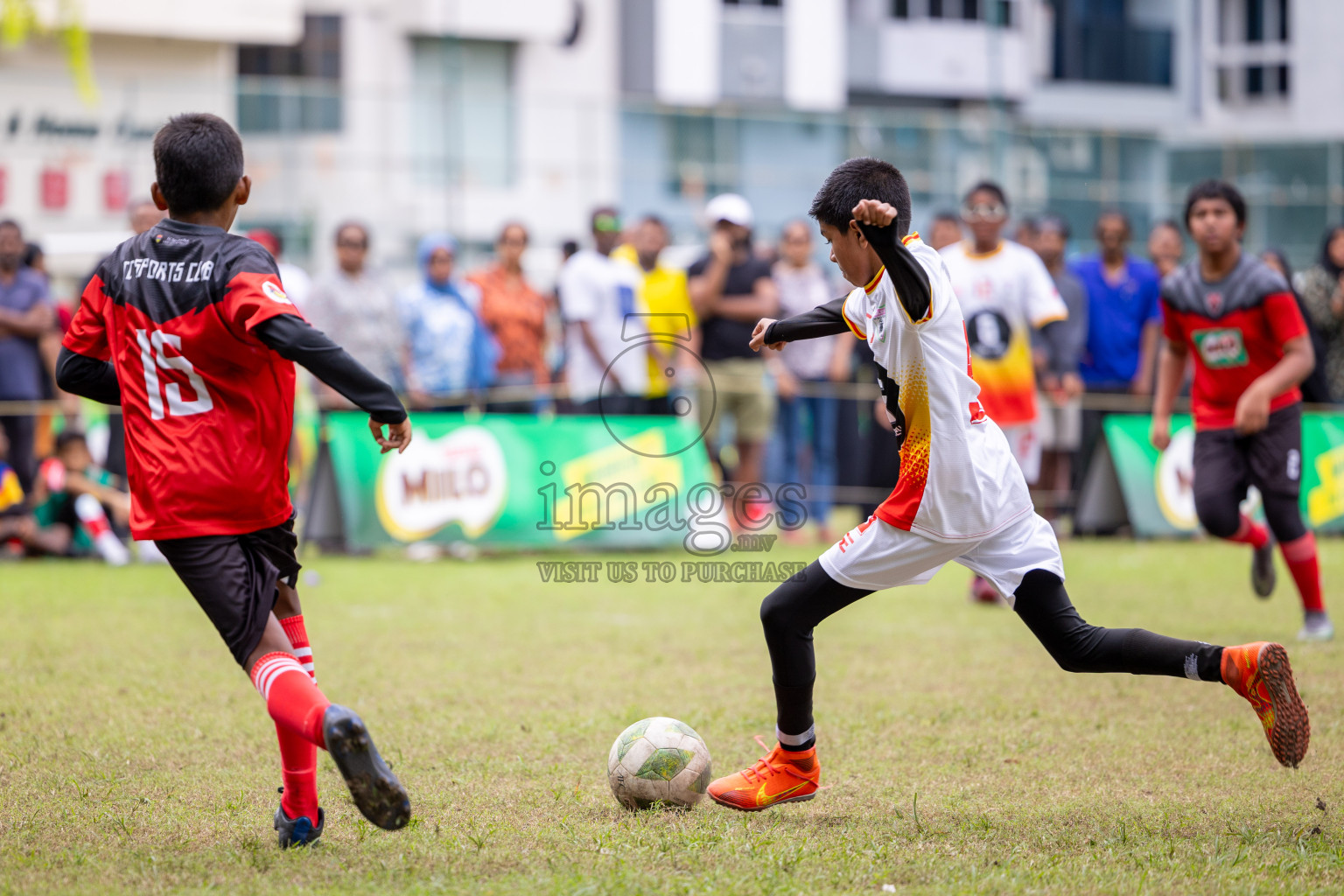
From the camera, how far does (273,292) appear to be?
157 inches

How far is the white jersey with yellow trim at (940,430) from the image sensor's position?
4430 mm

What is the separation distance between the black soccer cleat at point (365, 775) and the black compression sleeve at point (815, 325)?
198 centimetres

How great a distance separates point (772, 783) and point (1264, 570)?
4.86 m

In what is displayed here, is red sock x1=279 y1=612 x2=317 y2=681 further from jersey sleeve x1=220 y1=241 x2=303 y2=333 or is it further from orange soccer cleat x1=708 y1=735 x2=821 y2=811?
orange soccer cleat x1=708 y1=735 x2=821 y2=811

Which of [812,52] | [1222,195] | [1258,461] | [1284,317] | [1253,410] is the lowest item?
[1258,461]

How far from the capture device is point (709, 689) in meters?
6.62

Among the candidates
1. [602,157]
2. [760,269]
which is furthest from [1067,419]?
[602,157]

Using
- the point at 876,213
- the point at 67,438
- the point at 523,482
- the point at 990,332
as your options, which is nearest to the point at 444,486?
the point at 523,482

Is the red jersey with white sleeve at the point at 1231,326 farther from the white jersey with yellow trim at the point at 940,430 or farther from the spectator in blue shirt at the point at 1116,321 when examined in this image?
the spectator in blue shirt at the point at 1116,321

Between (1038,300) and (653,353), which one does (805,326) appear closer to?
(1038,300)

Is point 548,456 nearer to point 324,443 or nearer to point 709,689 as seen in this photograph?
point 324,443

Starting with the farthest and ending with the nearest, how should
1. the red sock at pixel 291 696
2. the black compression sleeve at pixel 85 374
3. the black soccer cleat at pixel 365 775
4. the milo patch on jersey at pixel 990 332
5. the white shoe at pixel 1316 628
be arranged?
1. the milo patch on jersey at pixel 990 332
2. the white shoe at pixel 1316 628
3. the black compression sleeve at pixel 85 374
4. the red sock at pixel 291 696
5. the black soccer cleat at pixel 365 775

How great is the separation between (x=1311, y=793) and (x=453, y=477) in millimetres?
7833

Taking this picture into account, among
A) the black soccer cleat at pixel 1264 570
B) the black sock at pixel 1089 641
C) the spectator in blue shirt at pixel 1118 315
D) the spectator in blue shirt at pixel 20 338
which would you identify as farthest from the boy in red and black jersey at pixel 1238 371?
the spectator in blue shirt at pixel 20 338
